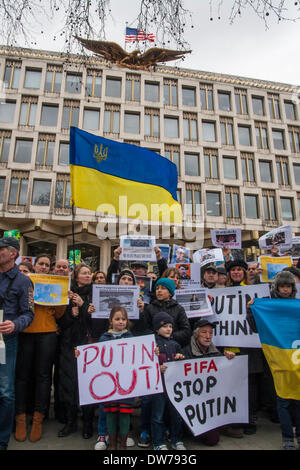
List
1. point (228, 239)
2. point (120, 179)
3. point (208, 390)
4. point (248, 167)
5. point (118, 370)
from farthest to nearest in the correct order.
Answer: point (248, 167) → point (228, 239) → point (120, 179) → point (208, 390) → point (118, 370)

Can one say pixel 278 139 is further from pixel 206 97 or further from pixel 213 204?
pixel 213 204

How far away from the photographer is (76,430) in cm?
343

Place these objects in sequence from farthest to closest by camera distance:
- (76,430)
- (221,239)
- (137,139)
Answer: (137,139), (221,239), (76,430)

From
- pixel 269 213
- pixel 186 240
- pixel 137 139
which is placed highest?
pixel 137 139

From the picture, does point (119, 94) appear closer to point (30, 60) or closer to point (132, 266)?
point (30, 60)

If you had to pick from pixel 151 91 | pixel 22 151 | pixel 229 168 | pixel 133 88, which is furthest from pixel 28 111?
pixel 229 168

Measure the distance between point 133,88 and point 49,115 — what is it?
286 inches

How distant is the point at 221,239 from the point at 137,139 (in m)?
18.2

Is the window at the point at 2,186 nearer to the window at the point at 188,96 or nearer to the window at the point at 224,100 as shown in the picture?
the window at the point at 188,96

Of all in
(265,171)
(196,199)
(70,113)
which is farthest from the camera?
(265,171)

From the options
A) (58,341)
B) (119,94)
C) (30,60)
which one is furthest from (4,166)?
(58,341)

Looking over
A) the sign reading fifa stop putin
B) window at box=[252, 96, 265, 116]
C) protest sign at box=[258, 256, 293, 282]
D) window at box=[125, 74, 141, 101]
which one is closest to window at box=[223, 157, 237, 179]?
window at box=[252, 96, 265, 116]

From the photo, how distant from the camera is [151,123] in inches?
972

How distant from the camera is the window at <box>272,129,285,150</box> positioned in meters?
26.9
